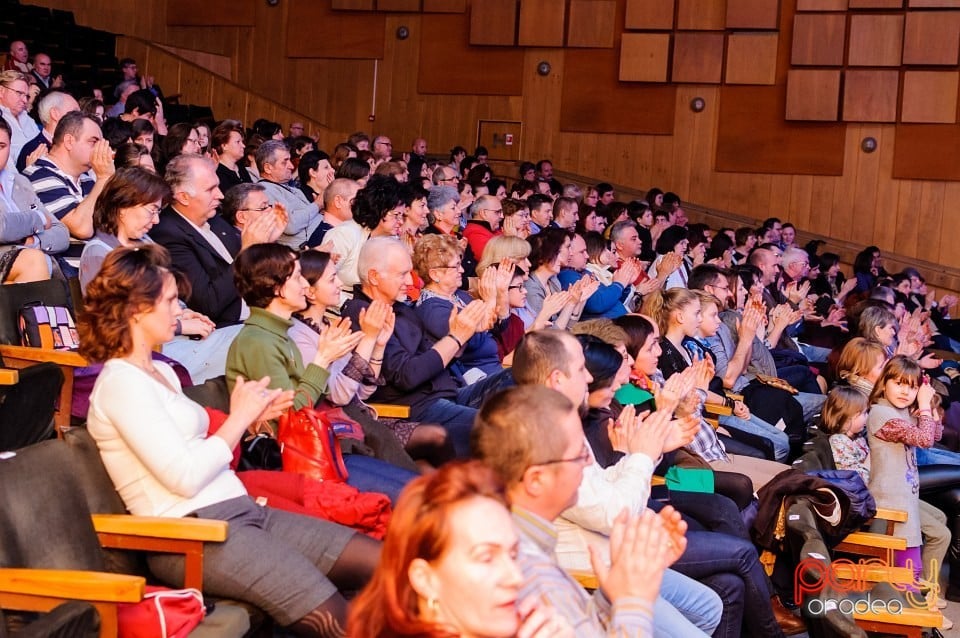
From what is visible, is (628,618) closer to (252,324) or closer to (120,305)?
(120,305)

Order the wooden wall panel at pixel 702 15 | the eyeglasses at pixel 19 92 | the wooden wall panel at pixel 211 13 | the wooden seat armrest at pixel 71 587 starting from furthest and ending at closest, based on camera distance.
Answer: the wooden wall panel at pixel 211 13 < the wooden wall panel at pixel 702 15 < the eyeglasses at pixel 19 92 < the wooden seat armrest at pixel 71 587

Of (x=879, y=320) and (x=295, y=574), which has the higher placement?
(x=879, y=320)

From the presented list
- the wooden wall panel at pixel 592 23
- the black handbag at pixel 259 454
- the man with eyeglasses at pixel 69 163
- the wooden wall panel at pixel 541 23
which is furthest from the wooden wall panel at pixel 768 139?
the black handbag at pixel 259 454

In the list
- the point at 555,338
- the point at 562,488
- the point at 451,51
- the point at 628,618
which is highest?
the point at 451,51

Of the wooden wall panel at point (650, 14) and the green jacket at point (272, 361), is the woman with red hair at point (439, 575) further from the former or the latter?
the wooden wall panel at point (650, 14)

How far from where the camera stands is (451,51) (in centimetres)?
1013

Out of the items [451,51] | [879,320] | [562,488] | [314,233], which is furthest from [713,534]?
[451,51]

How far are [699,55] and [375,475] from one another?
748cm

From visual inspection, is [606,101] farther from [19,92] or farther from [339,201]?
[19,92]

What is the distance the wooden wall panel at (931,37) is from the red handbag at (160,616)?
27.1 feet

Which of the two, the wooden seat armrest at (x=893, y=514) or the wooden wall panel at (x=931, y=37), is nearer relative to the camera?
the wooden seat armrest at (x=893, y=514)

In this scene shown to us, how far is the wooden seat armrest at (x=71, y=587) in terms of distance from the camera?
1823 mm

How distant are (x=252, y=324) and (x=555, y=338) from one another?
0.77 meters

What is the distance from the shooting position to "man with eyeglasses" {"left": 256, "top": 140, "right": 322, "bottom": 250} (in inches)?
192
